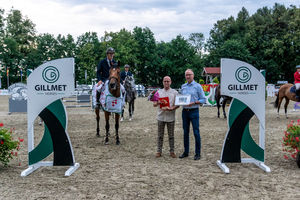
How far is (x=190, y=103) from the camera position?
19.1 ft

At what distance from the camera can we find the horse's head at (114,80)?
7.13 m

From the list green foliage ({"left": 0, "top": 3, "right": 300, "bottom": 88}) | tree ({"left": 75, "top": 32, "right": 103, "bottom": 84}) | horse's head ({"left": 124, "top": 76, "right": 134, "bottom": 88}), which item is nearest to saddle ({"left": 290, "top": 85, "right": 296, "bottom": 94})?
horse's head ({"left": 124, "top": 76, "right": 134, "bottom": 88})

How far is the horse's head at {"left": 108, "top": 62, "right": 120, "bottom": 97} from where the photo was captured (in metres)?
7.13

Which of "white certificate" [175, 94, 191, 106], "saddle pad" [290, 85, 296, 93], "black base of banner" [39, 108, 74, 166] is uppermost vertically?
"saddle pad" [290, 85, 296, 93]

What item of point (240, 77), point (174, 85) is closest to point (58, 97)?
point (240, 77)

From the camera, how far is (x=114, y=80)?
714cm

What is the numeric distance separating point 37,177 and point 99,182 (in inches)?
46.8

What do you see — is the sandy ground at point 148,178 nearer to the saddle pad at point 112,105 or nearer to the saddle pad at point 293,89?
the saddle pad at point 112,105

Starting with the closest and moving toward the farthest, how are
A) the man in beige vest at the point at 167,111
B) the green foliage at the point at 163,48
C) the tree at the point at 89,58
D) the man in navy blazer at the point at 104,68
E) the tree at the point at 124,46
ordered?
1. the man in beige vest at the point at 167,111
2. the man in navy blazer at the point at 104,68
3. the green foliage at the point at 163,48
4. the tree at the point at 124,46
5. the tree at the point at 89,58

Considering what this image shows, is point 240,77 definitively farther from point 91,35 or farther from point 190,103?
point 91,35

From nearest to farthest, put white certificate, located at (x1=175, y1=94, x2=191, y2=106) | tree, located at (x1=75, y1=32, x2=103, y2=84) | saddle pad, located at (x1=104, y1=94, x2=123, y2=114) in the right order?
white certificate, located at (x1=175, y1=94, x2=191, y2=106) < saddle pad, located at (x1=104, y1=94, x2=123, y2=114) < tree, located at (x1=75, y1=32, x2=103, y2=84)

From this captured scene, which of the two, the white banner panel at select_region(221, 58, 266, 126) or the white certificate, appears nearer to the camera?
the white banner panel at select_region(221, 58, 266, 126)

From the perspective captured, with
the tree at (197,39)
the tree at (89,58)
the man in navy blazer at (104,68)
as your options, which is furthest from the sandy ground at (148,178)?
the tree at (197,39)

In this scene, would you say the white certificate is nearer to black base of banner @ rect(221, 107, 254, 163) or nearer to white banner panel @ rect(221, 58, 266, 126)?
white banner panel @ rect(221, 58, 266, 126)
